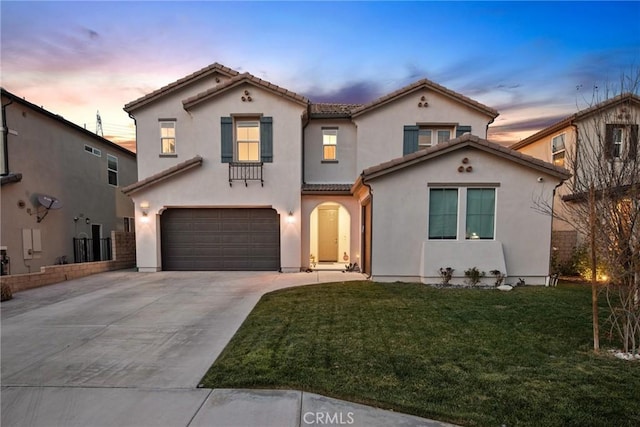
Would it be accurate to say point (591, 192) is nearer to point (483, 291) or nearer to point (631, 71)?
point (631, 71)

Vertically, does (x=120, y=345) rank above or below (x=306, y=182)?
below

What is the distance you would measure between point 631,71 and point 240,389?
684cm

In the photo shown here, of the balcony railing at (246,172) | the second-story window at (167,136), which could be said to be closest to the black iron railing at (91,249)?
the second-story window at (167,136)

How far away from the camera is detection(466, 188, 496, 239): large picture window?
923 centimetres

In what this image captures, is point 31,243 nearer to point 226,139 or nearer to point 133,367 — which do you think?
point 226,139

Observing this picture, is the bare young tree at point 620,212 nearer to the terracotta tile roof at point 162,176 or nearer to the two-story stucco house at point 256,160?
the two-story stucco house at point 256,160

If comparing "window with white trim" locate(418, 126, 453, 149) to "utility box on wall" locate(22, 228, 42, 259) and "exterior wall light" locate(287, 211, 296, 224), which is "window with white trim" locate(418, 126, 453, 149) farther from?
"utility box on wall" locate(22, 228, 42, 259)

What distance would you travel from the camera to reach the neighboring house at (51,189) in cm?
1049

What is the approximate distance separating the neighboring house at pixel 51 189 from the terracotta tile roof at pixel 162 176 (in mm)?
3329

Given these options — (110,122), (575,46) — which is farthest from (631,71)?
(110,122)

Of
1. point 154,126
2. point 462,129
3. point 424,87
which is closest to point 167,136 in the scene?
point 154,126

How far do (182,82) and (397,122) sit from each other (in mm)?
8873

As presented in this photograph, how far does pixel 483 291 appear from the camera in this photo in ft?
27.6

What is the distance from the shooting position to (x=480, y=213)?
30.4 feet
